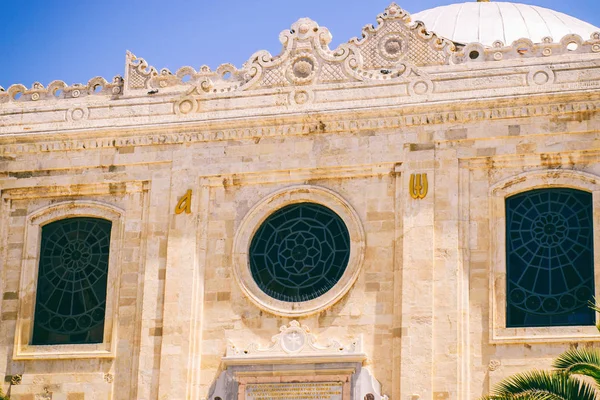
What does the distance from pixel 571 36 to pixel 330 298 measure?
6009 mm

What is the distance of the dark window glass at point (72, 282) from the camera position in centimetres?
2619

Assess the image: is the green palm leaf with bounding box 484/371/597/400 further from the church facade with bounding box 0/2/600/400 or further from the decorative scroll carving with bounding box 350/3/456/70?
the decorative scroll carving with bounding box 350/3/456/70

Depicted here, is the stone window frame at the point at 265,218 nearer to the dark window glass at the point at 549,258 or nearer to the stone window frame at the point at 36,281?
the stone window frame at the point at 36,281

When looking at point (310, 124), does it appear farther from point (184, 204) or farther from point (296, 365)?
point (296, 365)

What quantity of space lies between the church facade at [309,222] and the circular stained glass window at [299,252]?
0.12 feet

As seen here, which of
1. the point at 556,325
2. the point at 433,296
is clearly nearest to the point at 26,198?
the point at 433,296

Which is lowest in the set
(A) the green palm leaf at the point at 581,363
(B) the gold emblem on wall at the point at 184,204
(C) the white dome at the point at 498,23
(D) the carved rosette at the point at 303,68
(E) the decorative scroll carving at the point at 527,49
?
(A) the green palm leaf at the point at 581,363

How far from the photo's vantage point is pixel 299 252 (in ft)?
83.5

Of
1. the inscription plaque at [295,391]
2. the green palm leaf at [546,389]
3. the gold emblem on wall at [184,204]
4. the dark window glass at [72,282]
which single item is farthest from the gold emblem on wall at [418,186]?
the dark window glass at [72,282]

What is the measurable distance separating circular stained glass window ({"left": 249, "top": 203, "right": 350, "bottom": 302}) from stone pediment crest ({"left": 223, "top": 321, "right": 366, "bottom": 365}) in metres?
0.72

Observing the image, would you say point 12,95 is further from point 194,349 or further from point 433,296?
point 433,296

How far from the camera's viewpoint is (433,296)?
24219mm

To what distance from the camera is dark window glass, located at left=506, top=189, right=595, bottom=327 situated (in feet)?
78.3

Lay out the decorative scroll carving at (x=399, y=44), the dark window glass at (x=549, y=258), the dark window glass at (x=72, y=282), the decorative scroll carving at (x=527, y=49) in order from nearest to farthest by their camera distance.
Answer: the dark window glass at (x=549, y=258), the decorative scroll carving at (x=527, y=49), the decorative scroll carving at (x=399, y=44), the dark window glass at (x=72, y=282)
